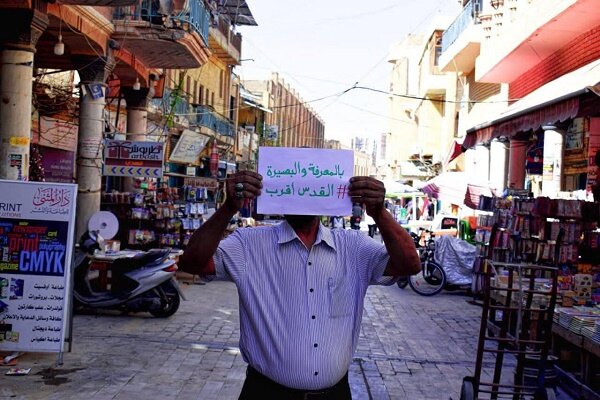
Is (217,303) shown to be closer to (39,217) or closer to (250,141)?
(39,217)

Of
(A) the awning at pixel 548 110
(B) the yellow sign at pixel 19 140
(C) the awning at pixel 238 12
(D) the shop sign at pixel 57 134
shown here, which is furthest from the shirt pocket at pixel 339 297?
(C) the awning at pixel 238 12

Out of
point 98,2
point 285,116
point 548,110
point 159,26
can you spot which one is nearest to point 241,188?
point 548,110

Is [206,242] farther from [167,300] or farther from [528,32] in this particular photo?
[528,32]

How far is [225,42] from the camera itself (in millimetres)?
32938

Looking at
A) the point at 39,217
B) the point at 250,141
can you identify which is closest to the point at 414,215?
the point at 250,141

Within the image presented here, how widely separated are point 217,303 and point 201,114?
18.3 m

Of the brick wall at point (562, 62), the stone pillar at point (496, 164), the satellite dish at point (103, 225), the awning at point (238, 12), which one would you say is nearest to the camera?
the satellite dish at point (103, 225)

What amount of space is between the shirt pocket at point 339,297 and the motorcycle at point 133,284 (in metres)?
7.36

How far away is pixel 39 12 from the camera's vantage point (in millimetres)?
10664

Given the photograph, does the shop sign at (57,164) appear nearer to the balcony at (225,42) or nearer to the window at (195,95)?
the balcony at (225,42)

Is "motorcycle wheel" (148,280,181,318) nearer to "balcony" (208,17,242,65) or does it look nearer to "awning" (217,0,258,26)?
"balcony" (208,17,242,65)

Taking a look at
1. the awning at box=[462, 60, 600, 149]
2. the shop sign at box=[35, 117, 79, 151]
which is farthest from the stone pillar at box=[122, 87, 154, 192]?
the awning at box=[462, 60, 600, 149]

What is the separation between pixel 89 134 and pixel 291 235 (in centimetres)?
1160

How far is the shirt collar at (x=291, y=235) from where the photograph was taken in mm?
3268
